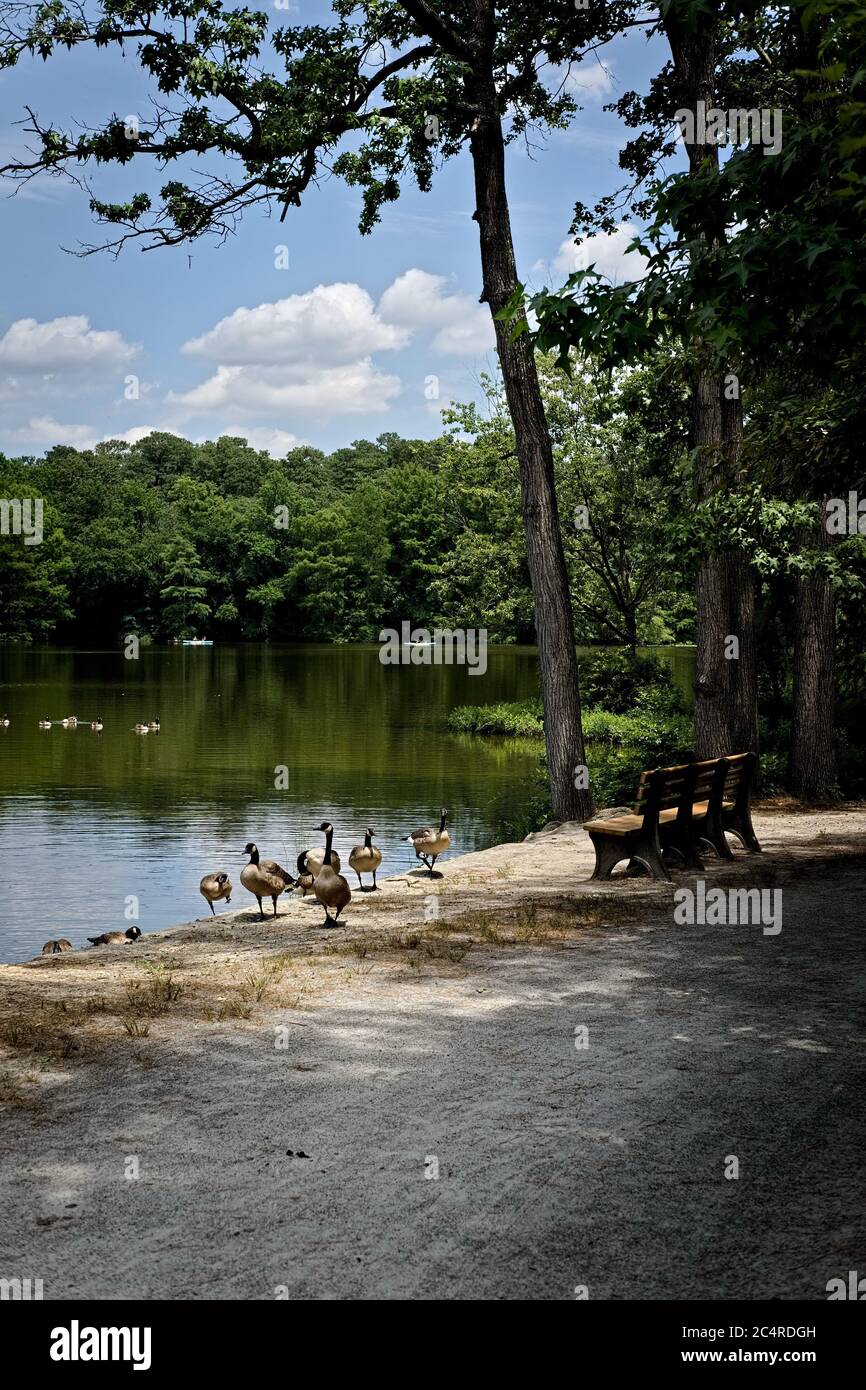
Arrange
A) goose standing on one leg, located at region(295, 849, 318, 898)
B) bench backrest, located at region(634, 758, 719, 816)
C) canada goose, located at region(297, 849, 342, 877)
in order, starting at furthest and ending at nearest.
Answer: goose standing on one leg, located at region(295, 849, 318, 898) < bench backrest, located at region(634, 758, 719, 816) < canada goose, located at region(297, 849, 342, 877)

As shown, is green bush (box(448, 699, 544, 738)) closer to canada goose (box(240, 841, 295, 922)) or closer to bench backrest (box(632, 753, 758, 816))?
bench backrest (box(632, 753, 758, 816))

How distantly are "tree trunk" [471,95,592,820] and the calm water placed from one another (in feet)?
8.90

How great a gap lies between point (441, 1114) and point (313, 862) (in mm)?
5760

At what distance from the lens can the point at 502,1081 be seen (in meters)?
6.27

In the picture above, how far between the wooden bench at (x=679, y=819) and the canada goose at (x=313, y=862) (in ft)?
8.77

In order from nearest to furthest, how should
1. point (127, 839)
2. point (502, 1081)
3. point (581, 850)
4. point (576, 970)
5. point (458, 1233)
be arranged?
point (458, 1233) < point (502, 1081) < point (576, 970) < point (581, 850) < point (127, 839)

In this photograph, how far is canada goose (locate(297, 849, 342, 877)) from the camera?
11.0 meters

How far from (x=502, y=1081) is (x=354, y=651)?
81.5m

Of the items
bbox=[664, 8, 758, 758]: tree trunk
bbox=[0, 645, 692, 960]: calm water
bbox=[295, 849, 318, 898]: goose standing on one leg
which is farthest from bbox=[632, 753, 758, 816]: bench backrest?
bbox=[0, 645, 692, 960]: calm water

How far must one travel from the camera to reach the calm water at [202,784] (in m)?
16.4

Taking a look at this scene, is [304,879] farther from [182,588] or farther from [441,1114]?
[182,588]
